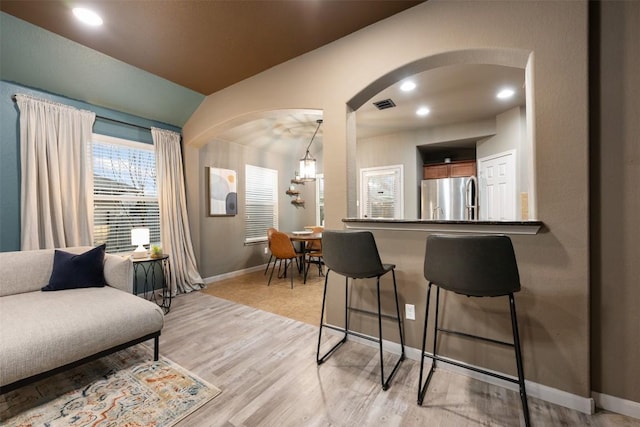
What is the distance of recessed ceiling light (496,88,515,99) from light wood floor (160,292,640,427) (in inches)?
131

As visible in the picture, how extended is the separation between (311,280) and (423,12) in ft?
12.3

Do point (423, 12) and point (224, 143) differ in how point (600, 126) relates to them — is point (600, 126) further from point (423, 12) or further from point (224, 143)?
point (224, 143)

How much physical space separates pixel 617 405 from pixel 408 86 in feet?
10.4

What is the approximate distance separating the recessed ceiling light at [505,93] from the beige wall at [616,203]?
1964mm

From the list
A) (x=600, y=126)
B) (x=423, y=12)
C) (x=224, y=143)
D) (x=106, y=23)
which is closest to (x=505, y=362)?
(x=600, y=126)

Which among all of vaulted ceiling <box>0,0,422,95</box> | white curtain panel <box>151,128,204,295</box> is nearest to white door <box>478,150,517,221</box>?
vaulted ceiling <box>0,0,422,95</box>

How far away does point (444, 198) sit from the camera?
500cm

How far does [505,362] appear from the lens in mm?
1712

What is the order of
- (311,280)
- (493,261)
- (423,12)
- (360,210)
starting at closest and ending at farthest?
(493,261), (423,12), (311,280), (360,210)

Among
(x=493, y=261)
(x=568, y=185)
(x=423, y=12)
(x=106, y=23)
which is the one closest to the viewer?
(x=493, y=261)

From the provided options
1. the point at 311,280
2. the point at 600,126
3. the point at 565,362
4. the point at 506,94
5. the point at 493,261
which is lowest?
the point at 311,280

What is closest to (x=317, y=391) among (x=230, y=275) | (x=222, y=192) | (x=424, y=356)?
(x=424, y=356)

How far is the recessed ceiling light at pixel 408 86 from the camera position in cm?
310

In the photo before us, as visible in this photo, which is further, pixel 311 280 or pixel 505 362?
pixel 311 280
